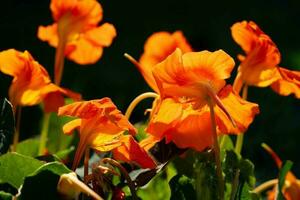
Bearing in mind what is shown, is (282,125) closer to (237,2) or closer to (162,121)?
(237,2)

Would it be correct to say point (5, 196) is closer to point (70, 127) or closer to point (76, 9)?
point (70, 127)

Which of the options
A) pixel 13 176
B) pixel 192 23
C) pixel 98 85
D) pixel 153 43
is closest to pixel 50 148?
pixel 153 43

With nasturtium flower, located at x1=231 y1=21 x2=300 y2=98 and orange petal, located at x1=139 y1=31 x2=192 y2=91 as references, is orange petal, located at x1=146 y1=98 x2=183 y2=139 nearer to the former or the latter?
nasturtium flower, located at x1=231 y1=21 x2=300 y2=98

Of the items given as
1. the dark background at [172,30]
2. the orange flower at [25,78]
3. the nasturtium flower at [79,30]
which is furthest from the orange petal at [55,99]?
the dark background at [172,30]

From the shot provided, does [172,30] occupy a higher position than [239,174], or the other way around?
[239,174]

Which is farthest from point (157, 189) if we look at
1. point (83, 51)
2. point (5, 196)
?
point (83, 51)

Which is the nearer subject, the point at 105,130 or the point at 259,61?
the point at 105,130
